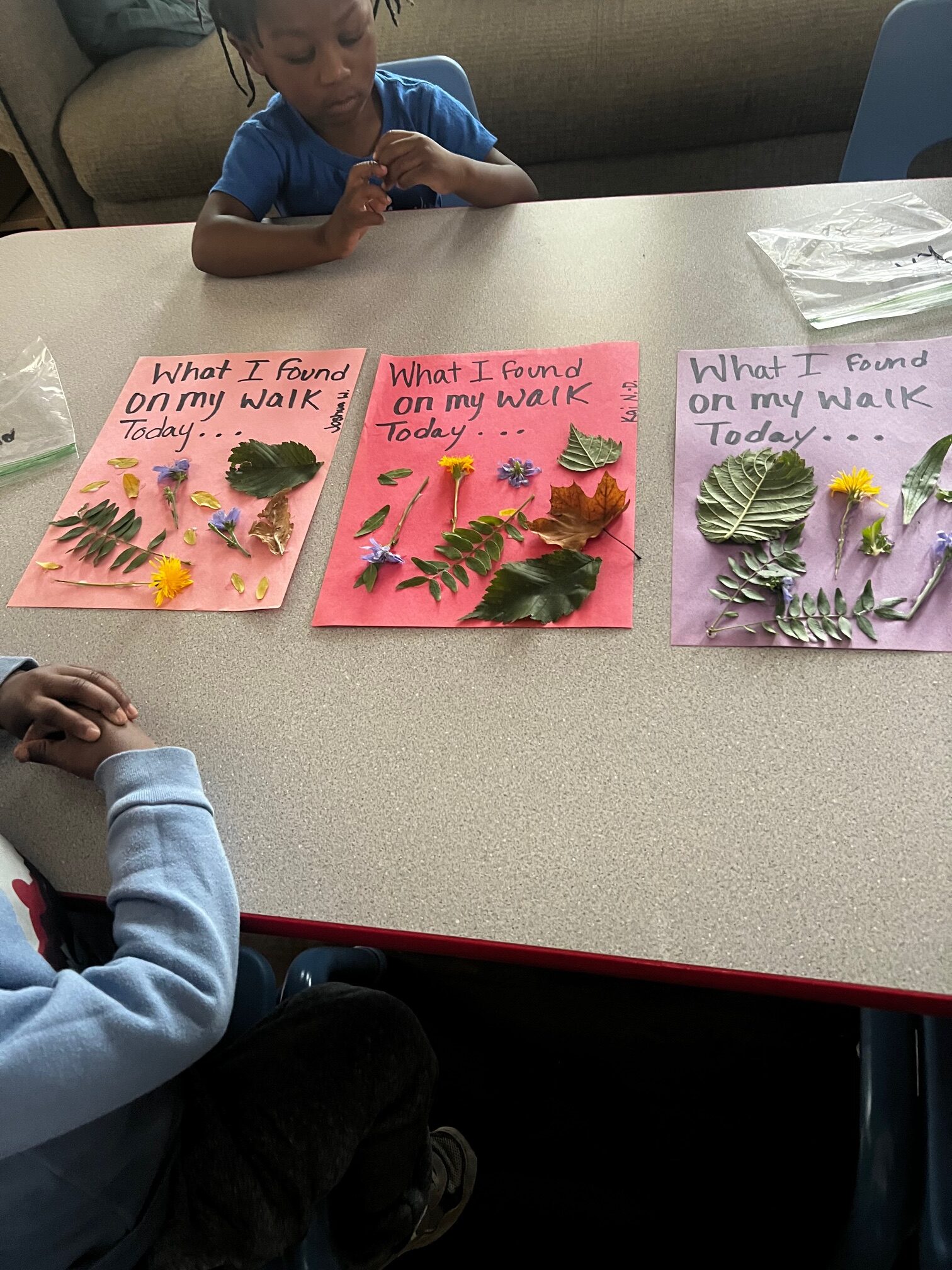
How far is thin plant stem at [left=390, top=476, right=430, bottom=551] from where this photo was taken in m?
0.67

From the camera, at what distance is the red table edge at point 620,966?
1.40 feet

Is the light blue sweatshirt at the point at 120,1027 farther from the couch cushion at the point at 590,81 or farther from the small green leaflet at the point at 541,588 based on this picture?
the couch cushion at the point at 590,81

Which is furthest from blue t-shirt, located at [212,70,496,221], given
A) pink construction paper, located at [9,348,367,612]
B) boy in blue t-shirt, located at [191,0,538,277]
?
pink construction paper, located at [9,348,367,612]

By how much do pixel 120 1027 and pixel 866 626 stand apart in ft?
1.63

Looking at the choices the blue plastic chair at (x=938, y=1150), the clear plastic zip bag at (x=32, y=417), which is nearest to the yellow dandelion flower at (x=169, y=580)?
the clear plastic zip bag at (x=32, y=417)

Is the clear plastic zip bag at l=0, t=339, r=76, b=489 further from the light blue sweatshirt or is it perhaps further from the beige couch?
the beige couch

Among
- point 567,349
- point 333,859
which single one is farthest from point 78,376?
point 333,859

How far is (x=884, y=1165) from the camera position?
1.87 ft

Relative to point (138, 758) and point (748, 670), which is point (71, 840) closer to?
point (138, 758)

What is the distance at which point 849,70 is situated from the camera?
1.59m

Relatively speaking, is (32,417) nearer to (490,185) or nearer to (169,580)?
(169,580)

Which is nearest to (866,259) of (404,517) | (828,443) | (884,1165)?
(828,443)

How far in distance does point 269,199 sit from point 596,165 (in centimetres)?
101

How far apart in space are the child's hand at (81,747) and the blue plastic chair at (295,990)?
21 cm
